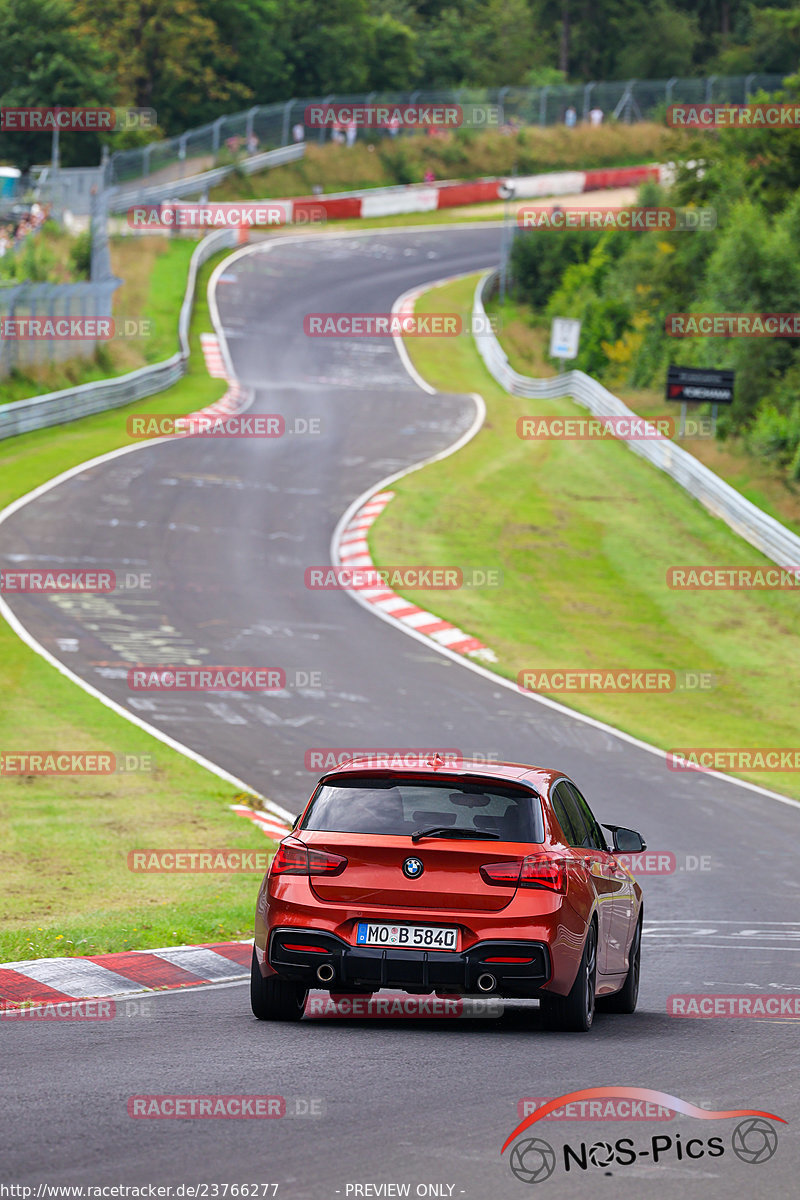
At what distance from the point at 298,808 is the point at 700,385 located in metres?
24.3

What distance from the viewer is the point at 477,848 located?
805cm

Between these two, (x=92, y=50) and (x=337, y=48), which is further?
(x=337, y=48)

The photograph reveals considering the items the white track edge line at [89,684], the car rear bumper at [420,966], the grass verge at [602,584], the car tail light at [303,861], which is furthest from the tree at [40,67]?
the car rear bumper at [420,966]

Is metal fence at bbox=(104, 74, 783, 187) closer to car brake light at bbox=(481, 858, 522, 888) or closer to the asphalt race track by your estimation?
the asphalt race track

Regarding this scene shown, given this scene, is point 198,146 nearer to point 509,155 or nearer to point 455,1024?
point 509,155

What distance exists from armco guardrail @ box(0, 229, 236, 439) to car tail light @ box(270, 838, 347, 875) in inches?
1148

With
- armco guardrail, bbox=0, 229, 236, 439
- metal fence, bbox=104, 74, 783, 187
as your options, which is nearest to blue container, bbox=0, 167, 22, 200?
armco guardrail, bbox=0, 229, 236, 439

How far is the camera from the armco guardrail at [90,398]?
36.8 meters

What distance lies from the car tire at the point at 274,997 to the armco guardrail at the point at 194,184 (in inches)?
2230

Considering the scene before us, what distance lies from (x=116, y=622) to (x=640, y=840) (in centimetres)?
1582

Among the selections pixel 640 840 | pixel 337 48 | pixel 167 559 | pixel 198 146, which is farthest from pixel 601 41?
pixel 640 840

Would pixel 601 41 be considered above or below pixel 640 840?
above

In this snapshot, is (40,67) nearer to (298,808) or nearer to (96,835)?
(298,808)

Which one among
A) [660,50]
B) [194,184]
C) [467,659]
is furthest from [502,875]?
[660,50]
